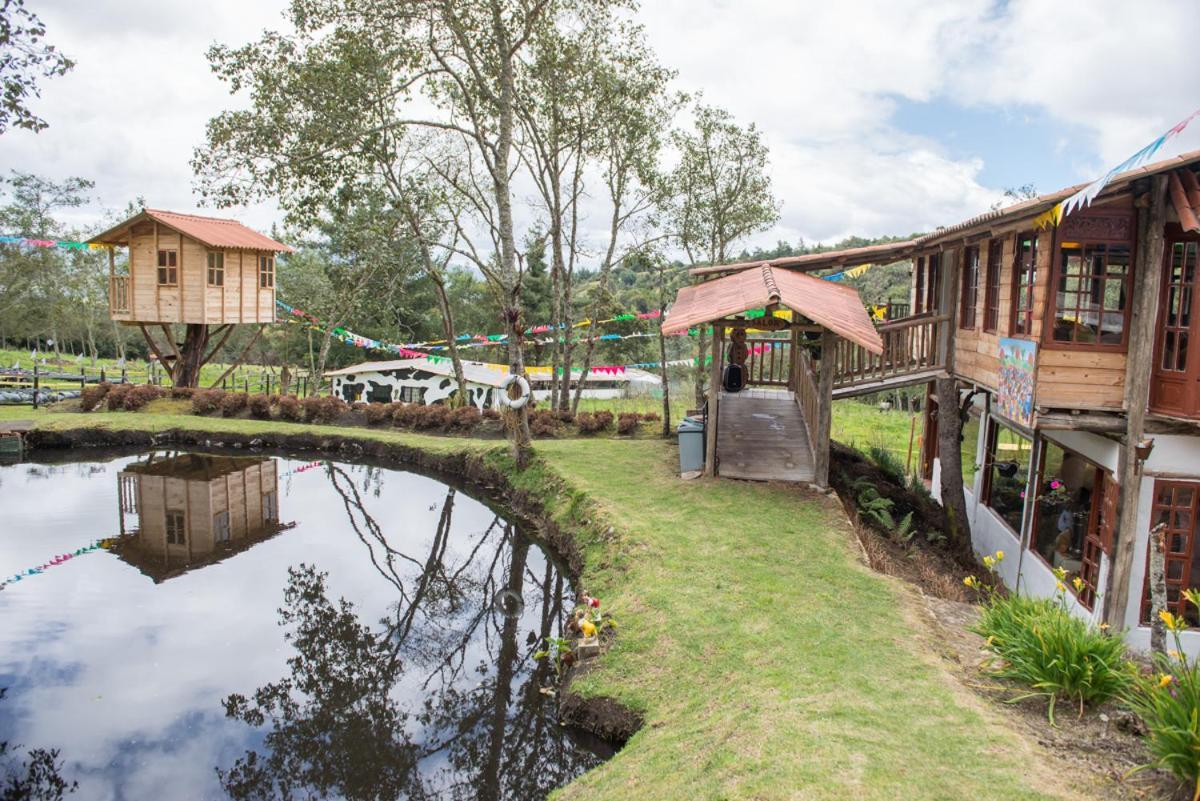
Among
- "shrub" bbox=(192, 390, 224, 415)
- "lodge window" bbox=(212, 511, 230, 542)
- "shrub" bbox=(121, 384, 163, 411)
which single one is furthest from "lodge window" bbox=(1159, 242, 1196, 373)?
"shrub" bbox=(121, 384, 163, 411)

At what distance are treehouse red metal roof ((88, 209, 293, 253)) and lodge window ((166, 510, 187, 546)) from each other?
1087 centimetres

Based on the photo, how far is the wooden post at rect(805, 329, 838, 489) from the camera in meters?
13.2

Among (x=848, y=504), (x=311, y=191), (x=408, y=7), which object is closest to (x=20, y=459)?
(x=311, y=191)

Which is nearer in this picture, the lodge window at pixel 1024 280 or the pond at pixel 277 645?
the pond at pixel 277 645

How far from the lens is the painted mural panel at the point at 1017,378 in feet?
30.4

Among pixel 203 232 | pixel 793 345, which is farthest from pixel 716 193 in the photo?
pixel 203 232

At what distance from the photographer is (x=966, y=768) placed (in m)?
5.20

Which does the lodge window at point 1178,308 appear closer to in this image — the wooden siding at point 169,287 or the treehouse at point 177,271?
the treehouse at point 177,271

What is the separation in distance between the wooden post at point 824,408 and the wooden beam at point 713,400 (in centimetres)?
171

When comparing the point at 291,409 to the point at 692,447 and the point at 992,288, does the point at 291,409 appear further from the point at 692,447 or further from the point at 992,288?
the point at 992,288

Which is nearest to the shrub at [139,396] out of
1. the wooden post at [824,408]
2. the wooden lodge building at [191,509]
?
the wooden lodge building at [191,509]

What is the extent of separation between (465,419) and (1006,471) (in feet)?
46.1

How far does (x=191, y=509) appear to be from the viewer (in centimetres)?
1638

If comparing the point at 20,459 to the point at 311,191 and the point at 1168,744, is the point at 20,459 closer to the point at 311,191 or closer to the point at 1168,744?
the point at 311,191
